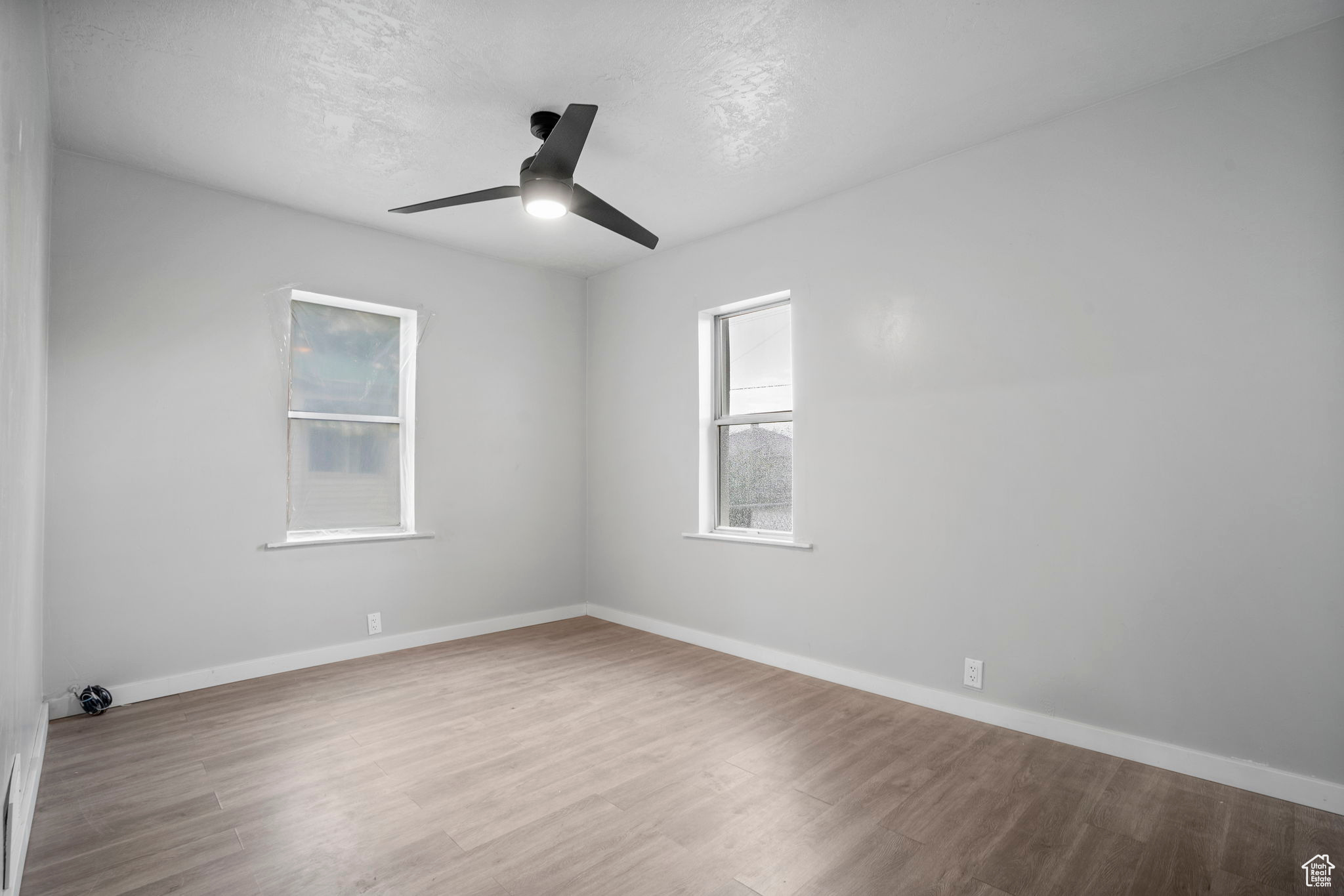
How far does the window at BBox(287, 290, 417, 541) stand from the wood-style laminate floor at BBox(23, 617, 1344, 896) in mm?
1140

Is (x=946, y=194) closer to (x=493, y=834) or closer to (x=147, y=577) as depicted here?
(x=493, y=834)

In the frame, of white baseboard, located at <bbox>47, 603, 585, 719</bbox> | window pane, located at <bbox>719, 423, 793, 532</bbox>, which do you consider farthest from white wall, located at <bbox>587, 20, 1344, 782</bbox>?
white baseboard, located at <bbox>47, 603, 585, 719</bbox>

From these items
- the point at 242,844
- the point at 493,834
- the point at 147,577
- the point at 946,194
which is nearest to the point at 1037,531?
the point at 946,194

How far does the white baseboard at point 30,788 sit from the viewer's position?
1814mm

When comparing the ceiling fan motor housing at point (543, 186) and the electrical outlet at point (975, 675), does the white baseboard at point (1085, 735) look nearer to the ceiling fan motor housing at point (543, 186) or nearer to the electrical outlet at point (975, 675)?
the electrical outlet at point (975, 675)

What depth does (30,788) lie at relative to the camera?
7.00ft

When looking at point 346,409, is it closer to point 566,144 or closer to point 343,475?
point 343,475

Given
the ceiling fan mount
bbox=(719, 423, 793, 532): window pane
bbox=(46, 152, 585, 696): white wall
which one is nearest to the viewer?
the ceiling fan mount

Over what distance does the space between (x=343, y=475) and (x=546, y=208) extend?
91.1 inches

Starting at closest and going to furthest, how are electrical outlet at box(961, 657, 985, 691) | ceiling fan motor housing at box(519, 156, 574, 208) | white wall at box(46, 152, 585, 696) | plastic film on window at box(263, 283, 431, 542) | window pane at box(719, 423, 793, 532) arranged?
ceiling fan motor housing at box(519, 156, 574, 208) → electrical outlet at box(961, 657, 985, 691) → white wall at box(46, 152, 585, 696) → plastic film on window at box(263, 283, 431, 542) → window pane at box(719, 423, 793, 532)

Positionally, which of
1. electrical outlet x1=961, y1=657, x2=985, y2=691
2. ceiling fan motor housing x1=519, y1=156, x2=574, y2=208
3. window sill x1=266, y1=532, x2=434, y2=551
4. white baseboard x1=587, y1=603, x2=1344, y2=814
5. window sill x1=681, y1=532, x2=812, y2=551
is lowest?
white baseboard x1=587, y1=603, x2=1344, y2=814

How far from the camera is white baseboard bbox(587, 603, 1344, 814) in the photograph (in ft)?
7.22

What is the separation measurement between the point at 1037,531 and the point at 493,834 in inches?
98.6

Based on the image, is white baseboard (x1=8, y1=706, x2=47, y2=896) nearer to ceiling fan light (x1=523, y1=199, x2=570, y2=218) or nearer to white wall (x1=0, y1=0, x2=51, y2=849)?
white wall (x1=0, y1=0, x2=51, y2=849)
